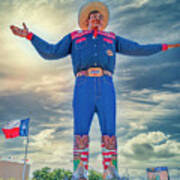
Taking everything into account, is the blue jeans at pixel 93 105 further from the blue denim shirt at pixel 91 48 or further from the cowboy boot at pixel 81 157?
the blue denim shirt at pixel 91 48

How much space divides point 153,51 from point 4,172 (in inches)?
792

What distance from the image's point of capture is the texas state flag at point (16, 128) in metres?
11.4

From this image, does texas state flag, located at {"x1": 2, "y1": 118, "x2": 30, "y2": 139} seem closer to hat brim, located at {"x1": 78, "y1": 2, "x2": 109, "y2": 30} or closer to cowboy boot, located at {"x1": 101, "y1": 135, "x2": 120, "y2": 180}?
hat brim, located at {"x1": 78, "y1": 2, "x2": 109, "y2": 30}

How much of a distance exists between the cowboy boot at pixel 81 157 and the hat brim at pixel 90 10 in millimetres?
3175

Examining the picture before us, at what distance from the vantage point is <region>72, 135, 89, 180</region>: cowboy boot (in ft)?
18.2

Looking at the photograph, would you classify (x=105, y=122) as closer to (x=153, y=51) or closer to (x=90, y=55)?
(x=90, y=55)

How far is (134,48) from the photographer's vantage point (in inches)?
280

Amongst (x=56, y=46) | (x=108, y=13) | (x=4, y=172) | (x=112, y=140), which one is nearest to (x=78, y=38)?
(x=56, y=46)

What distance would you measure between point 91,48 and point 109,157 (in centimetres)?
268

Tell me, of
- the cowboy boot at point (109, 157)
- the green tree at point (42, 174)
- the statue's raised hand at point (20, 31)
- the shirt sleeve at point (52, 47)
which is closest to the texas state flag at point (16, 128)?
the shirt sleeve at point (52, 47)

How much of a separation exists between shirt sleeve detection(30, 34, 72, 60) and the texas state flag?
561 cm

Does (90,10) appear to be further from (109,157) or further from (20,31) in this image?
(109,157)

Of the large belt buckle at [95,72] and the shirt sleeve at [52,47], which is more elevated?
the shirt sleeve at [52,47]

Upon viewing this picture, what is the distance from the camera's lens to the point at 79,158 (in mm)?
5727
